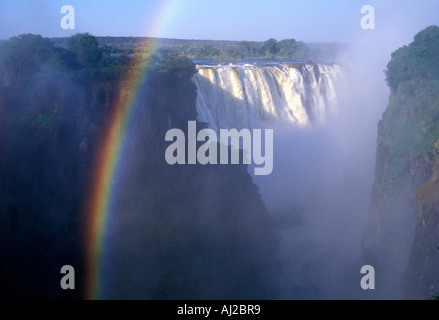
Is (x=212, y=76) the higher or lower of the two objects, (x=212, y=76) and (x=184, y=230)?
the higher

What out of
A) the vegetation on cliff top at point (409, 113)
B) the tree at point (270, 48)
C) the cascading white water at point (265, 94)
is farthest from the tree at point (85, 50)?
the tree at point (270, 48)

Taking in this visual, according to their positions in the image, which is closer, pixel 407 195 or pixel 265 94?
pixel 407 195

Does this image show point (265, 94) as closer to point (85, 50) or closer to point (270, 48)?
point (85, 50)

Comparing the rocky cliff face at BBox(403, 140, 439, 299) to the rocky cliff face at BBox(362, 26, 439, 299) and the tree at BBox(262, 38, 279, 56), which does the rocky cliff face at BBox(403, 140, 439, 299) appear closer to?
the rocky cliff face at BBox(362, 26, 439, 299)

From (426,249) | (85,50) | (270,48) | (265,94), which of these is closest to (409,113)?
(426,249)
